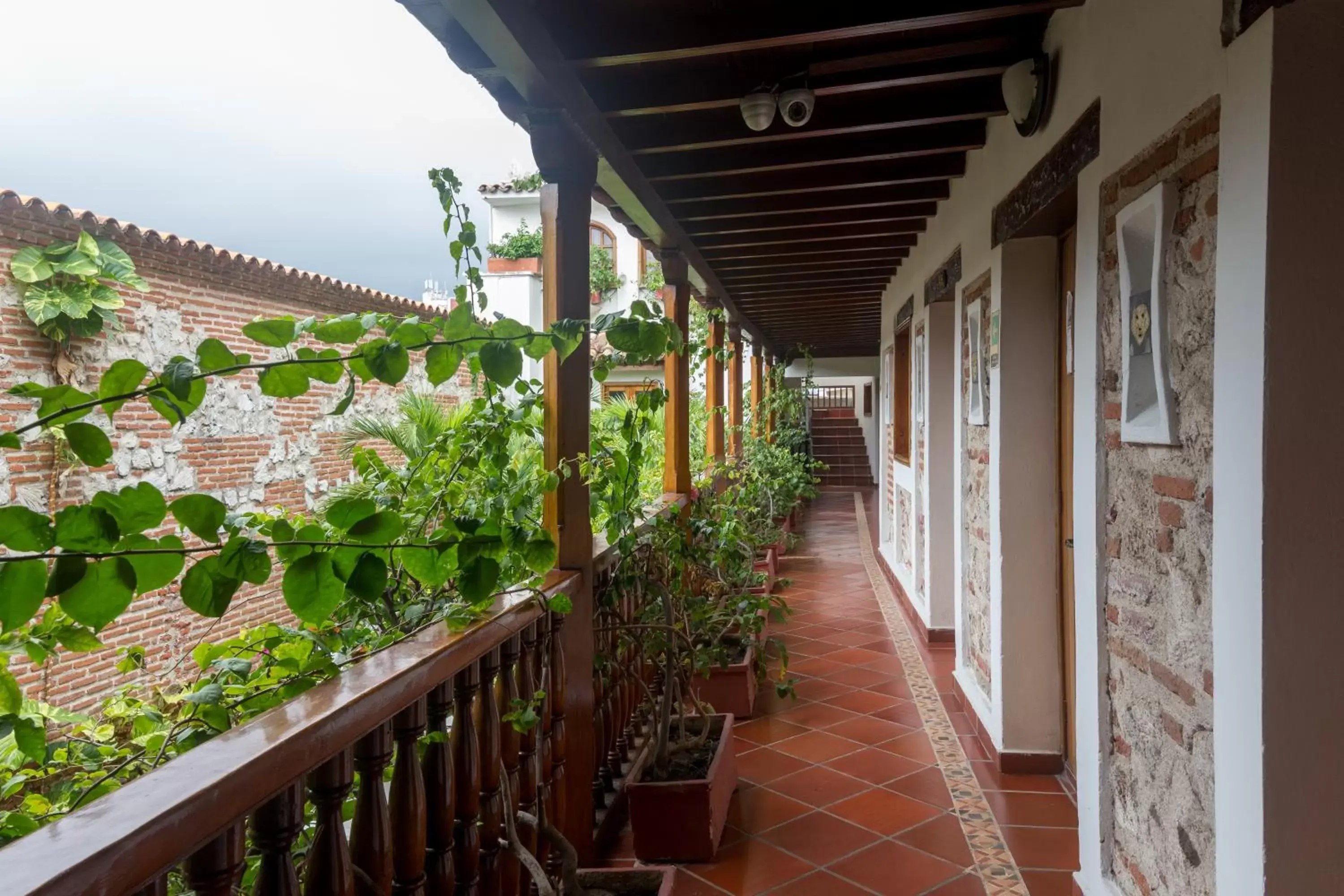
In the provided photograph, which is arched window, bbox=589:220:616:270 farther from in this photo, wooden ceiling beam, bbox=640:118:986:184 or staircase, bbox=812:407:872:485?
wooden ceiling beam, bbox=640:118:986:184

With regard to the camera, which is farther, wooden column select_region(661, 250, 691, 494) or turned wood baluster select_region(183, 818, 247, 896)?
wooden column select_region(661, 250, 691, 494)

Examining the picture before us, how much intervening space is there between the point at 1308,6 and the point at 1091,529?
1.33 metres

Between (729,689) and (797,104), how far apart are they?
101 inches

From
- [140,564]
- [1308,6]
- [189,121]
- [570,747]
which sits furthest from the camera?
[189,121]

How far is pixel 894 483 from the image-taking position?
303 inches

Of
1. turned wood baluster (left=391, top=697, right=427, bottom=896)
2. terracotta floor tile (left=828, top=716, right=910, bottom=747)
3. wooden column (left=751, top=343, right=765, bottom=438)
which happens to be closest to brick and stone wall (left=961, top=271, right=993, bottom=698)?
terracotta floor tile (left=828, top=716, right=910, bottom=747)

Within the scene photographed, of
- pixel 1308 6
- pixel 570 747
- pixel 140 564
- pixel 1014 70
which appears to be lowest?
pixel 570 747

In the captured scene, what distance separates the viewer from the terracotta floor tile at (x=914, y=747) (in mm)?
3559

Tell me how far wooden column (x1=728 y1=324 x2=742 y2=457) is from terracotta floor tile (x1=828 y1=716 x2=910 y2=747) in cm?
387

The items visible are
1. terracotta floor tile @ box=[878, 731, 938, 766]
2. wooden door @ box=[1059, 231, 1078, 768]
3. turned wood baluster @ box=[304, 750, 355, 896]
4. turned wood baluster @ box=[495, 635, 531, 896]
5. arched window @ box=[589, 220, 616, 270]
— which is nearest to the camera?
turned wood baluster @ box=[304, 750, 355, 896]

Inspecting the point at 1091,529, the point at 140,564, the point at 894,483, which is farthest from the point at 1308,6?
the point at 894,483

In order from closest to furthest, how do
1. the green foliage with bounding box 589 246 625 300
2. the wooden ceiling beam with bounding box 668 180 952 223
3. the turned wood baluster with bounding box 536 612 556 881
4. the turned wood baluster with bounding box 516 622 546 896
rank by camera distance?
1. the turned wood baluster with bounding box 516 622 546 896
2. the turned wood baluster with bounding box 536 612 556 881
3. the wooden ceiling beam with bounding box 668 180 952 223
4. the green foliage with bounding box 589 246 625 300

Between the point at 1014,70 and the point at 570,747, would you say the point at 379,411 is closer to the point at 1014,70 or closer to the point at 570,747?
the point at 570,747

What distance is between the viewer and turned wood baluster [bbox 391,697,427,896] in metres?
1.47
